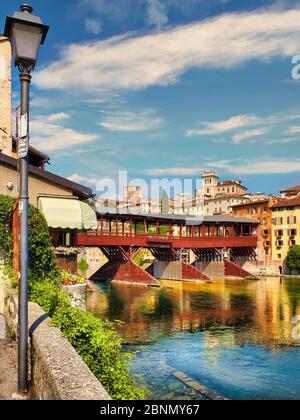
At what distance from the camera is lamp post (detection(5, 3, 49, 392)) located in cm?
532

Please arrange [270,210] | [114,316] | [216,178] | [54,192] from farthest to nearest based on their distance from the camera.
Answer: [216,178] < [270,210] < [114,316] < [54,192]

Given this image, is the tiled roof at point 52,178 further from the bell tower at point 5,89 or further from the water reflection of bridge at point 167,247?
the water reflection of bridge at point 167,247

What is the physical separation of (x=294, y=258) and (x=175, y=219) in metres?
18.6

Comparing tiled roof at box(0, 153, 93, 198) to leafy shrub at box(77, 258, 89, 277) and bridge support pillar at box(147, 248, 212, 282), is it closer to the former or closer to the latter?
bridge support pillar at box(147, 248, 212, 282)

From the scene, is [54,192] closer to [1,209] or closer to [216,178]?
[1,209]

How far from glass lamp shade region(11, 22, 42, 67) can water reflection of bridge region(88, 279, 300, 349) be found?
2057 cm

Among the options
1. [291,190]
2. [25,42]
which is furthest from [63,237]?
[291,190]

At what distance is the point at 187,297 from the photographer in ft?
137

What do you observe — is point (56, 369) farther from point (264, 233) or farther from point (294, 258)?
point (264, 233)

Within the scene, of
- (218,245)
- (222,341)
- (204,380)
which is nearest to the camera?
(204,380)

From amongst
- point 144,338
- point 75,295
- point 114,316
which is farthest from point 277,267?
point 75,295

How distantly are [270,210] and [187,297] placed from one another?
112ft

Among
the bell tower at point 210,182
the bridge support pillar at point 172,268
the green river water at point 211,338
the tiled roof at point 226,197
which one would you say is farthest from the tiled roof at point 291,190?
the bell tower at point 210,182

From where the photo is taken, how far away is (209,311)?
34.3 meters
